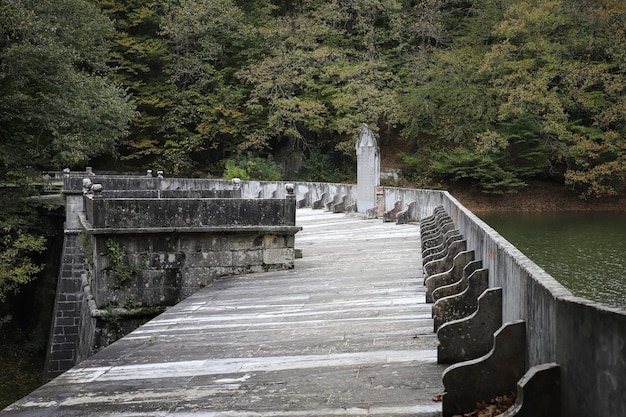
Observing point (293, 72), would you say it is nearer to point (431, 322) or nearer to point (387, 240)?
point (387, 240)

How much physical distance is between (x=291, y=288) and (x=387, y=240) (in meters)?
4.87

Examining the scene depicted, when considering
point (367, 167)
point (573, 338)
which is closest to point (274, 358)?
point (573, 338)

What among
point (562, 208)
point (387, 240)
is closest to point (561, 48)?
point (562, 208)

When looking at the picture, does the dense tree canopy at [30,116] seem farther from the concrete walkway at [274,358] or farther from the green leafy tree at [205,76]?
the green leafy tree at [205,76]

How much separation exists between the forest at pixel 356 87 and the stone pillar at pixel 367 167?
1096cm

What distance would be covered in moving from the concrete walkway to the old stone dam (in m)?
0.02

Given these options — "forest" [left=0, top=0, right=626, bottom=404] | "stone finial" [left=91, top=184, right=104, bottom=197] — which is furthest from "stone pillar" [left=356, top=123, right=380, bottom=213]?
"forest" [left=0, top=0, right=626, bottom=404]

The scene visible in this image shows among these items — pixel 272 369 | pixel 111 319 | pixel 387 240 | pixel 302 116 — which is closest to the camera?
pixel 272 369

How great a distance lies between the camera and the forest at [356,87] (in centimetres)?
3219

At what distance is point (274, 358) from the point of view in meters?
5.69

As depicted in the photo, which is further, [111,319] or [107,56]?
[107,56]

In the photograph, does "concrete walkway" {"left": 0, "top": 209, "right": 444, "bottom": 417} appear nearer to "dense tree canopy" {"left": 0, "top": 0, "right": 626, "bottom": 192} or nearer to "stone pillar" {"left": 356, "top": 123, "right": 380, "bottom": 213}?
"stone pillar" {"left": 356, "top": 123, "right": 380, "bottom": 213}

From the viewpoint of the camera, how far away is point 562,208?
1328 inches

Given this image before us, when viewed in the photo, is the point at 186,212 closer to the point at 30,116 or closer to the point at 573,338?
the point at 573,338
